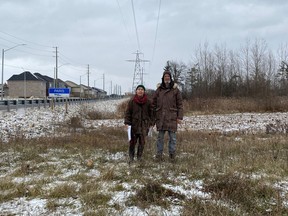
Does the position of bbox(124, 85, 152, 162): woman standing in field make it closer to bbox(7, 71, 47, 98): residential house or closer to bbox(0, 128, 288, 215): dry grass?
bbox(0, 128, 288, 215): dry grass

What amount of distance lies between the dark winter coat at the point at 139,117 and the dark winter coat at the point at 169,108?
29cm

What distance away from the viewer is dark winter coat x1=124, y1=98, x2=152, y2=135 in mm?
7066

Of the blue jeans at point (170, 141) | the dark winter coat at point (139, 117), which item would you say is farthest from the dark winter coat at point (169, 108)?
the dark winter coat at point (139, 117)

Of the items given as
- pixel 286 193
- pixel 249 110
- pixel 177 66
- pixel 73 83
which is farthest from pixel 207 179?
pixel 73 83

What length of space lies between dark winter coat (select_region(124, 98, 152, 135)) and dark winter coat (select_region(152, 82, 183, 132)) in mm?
292

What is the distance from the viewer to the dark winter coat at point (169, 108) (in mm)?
6910

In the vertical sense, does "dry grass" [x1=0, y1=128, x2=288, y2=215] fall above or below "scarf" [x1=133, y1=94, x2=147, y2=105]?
below

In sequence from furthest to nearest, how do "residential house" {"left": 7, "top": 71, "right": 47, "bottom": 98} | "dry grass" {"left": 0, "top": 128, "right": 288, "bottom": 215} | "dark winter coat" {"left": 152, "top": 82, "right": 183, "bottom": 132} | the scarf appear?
1. "residential house" {"left": 7, "top": 71, "right": 47, "bottom": 98}
2. the scarf
3. "dark winter coat" {"left": 152, "top": 82, "right": 183, "bottom": 132}
4. "dry grass" {"left": 0, "top": 128, "right": 288, "bottom": 215}

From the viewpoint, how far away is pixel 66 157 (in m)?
7.65

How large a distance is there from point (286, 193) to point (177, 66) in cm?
7840

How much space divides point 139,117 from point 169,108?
0.74m

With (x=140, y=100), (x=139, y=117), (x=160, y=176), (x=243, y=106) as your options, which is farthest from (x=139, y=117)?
(x=243, y=106)

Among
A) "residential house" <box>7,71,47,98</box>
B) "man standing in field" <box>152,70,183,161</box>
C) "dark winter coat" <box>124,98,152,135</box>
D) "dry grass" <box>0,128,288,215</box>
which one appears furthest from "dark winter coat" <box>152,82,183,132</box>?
"residential house" <box>7,71,47,98</box>

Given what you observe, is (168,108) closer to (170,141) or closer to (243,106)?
(170,141)
